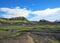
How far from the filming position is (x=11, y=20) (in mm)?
34156

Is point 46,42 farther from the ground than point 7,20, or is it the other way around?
point 7,20

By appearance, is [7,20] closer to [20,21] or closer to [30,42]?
[20,21]

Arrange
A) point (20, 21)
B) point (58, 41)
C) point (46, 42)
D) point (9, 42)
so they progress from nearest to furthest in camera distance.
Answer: point (9, 42), point (46, 42), point (58, 41), point (20, 21)

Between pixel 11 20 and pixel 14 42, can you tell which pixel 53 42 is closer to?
pixel 14 42

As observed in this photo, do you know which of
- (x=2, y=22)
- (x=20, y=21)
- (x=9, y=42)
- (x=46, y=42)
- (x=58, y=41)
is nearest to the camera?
(x=9, y=42)

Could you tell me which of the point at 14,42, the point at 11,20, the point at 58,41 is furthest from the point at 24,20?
the point at 14,42

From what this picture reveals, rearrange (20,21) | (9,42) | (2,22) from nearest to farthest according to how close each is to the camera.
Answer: (9,42)
(2,22)
(20,21)

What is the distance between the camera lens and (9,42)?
1661cm

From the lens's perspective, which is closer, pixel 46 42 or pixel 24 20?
pixel 46 42

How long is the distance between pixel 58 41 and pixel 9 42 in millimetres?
5471

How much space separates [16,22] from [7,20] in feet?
5.47

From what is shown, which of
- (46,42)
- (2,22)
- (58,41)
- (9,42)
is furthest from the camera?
(2,22)

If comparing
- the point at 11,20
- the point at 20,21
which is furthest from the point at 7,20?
the point at 20,21

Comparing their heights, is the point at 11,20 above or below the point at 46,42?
above
